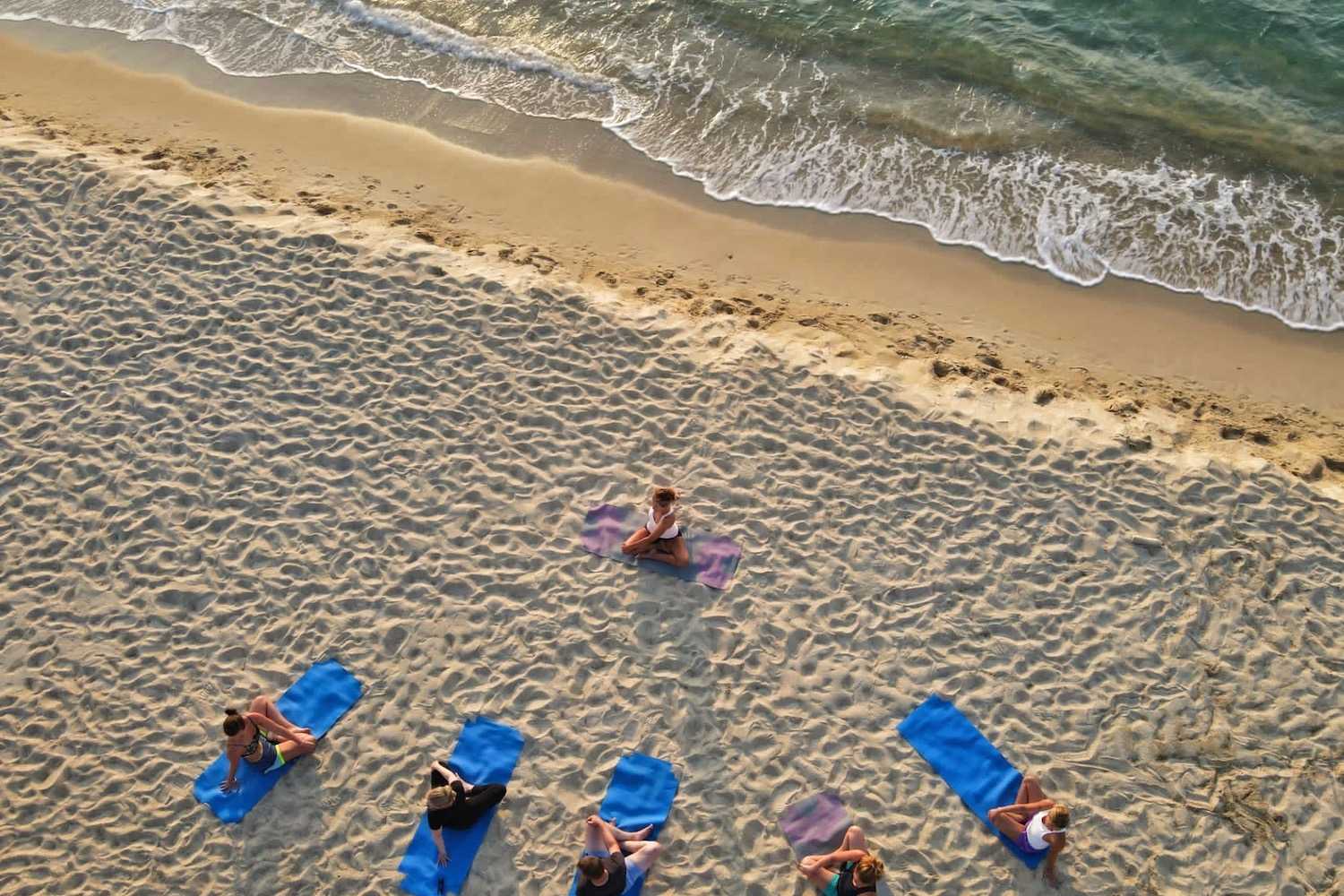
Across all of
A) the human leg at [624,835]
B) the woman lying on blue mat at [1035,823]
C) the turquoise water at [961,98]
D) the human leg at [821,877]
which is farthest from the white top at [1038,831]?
the turquoise water at [961,98]

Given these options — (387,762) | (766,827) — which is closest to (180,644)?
(387,762)

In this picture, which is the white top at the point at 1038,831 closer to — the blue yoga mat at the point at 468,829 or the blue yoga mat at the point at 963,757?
the blue yoga mat at the point at 963,757

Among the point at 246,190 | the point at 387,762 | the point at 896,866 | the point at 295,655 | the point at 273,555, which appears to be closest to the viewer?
the point at 896,866

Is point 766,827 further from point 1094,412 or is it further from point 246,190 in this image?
point 246,190

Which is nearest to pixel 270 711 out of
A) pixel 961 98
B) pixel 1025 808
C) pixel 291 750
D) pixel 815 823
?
pixel 291 750

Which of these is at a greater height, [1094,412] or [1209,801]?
[1094,412]

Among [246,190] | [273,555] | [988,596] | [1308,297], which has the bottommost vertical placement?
[273,555]

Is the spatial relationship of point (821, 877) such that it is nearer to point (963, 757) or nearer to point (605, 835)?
point (963, 757)
